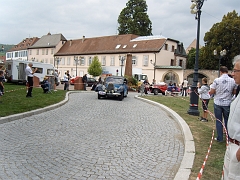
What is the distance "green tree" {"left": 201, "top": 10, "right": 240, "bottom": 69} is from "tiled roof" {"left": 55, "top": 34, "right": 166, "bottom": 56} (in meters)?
9.12

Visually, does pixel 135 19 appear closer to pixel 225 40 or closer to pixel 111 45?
pixel 111 45

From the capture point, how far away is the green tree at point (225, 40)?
4741cm

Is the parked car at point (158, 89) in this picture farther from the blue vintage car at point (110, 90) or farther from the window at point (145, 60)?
the window at point (145, 60)

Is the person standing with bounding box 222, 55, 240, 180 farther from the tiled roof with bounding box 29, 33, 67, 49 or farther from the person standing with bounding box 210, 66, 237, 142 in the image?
the tiled roof with bounding box 29, 33, 67, 49

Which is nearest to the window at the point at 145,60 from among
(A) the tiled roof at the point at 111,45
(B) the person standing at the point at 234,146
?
(A) the tiled roof at the point at 111,45

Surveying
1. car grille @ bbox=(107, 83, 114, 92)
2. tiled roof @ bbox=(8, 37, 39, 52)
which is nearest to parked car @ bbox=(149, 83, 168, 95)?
car grille @ bbox=(107, 83, 114, 92)

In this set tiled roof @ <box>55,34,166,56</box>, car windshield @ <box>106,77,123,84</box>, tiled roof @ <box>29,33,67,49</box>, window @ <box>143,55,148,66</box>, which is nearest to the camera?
car windshield @ <box>106,77,123,84</box>

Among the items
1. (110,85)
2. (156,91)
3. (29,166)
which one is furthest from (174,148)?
(156,91)

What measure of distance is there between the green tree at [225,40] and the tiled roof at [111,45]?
29.9ft

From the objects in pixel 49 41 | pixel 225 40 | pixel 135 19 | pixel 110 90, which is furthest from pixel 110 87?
pixel 49 41

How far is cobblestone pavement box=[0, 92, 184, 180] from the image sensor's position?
14.5 ft

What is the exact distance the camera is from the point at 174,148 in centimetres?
627

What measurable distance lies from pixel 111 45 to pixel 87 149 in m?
52.0

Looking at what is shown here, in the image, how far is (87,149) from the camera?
5.75 meters
